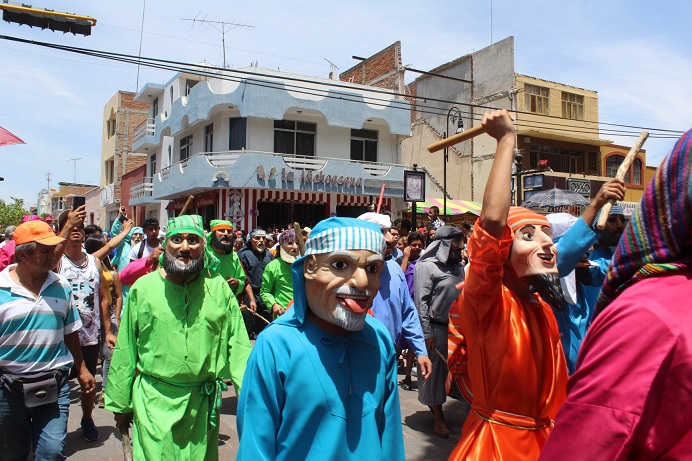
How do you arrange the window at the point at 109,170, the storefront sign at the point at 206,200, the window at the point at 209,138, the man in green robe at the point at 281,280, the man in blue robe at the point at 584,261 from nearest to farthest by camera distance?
the man in blue robe at the point at 584,261 < the man in green robe at the point at 281,280 < the storefront sign at the point at 206,200 < the window at the point at 209,138 < the window at the point at 109,170

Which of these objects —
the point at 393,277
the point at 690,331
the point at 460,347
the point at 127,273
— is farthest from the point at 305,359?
the point at 127,273

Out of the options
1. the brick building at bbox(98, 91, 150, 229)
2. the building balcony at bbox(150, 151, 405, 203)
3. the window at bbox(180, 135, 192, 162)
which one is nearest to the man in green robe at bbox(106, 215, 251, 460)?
the building balcony at bbox(150, 151, 405, 203)

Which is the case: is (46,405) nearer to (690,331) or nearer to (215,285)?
(215,285)

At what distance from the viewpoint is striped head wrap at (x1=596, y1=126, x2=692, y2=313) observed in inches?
48.5

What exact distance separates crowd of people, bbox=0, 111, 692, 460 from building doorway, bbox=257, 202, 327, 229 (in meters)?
18.8

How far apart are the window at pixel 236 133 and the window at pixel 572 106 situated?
17.5m

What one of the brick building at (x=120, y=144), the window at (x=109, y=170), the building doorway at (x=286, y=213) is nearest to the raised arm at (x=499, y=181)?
the building doorway at (x=286, y=213)

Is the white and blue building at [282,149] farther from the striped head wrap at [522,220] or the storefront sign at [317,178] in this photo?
the striped head wrap at [522,220]

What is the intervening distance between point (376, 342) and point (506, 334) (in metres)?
0.59

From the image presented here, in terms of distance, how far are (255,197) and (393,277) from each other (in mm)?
19173

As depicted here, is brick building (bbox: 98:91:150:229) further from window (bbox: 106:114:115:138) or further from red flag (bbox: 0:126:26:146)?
red flag (bbox: 0:126:26:146)

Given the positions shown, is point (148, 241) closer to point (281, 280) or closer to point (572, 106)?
point (281, 280)

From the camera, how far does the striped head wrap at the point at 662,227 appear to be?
4.04ft

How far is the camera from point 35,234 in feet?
12.6
